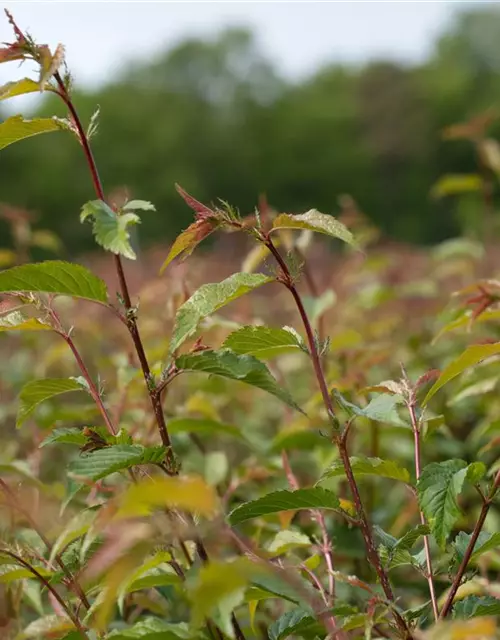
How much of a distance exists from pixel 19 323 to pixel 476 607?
515mm

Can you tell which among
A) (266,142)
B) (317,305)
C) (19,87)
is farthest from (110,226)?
(266,142)

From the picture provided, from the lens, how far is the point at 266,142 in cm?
2456

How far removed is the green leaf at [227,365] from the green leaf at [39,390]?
164 millimetres

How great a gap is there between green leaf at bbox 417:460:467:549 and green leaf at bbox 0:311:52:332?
39 cm

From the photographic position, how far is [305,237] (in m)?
1.49

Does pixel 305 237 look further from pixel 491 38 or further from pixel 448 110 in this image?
pixel 491 38

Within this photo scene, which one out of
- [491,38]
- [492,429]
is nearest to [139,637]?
[492,429]

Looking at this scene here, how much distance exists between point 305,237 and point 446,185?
0.59 metres

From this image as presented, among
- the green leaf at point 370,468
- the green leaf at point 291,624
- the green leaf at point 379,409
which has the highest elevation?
the green leaf at point 379,409

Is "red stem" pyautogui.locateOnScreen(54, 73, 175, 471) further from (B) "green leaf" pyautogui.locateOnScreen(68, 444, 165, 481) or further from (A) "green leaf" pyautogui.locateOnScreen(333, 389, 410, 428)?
(A) "green leaf" pyautogui.locateOnScreen(333, 389, 410, 428)

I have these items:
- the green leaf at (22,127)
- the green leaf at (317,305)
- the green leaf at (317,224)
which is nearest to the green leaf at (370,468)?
the green leaf at (317,224)

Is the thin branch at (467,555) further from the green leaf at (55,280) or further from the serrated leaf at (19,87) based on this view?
the serrated leaf at (19,87)

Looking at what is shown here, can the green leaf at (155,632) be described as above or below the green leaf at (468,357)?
below

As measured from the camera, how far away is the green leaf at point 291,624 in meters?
0.74
